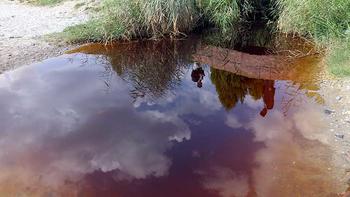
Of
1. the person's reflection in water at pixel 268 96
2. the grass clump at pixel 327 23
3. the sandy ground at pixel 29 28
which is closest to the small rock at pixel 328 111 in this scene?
the person's reflection in water at pixel 268 96

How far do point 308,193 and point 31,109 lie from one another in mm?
4640

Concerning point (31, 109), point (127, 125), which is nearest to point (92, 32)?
point (31, 109)

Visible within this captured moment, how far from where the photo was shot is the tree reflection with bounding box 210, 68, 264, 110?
22.7 ft

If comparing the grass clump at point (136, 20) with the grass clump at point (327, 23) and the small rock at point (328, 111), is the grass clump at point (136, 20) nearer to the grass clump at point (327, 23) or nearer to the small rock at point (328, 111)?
the grass clump at point (327, 23)

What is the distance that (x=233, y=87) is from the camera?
742cm

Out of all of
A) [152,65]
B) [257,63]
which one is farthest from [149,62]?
[257,63]

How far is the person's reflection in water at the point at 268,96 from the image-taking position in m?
6.48

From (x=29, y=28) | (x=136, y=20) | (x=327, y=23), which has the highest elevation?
(x=327, y=23)

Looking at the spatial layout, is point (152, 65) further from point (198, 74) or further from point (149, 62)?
point (198, 74)

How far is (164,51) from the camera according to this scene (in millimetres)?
9359

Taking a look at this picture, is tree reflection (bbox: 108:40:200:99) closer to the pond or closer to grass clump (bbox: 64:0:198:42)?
the pond

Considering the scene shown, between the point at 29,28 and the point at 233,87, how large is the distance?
226 inches

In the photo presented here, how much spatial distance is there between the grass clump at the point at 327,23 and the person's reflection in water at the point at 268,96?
118 centimetres

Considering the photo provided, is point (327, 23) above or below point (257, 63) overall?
above
